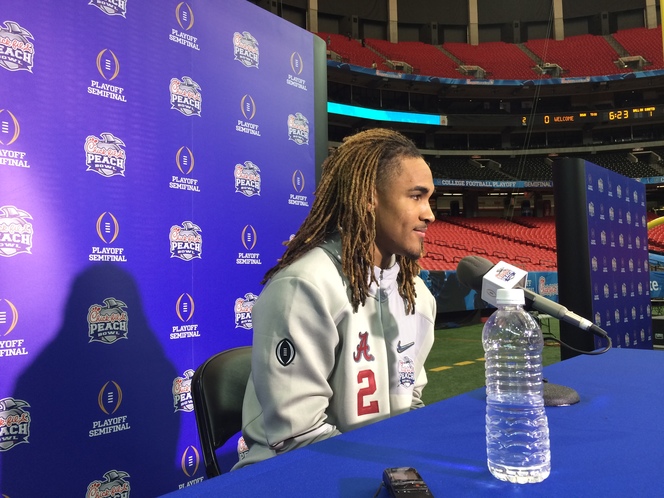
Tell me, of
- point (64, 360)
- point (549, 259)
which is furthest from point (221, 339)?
point (549, 259)

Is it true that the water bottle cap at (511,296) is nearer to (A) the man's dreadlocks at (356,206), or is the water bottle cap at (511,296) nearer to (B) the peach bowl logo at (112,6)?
(A) the man's dreadlocks at (356,206)

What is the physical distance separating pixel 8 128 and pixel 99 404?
4.05 ft

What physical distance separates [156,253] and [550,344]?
6.54m

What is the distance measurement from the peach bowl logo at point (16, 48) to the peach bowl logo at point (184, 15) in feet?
2.86

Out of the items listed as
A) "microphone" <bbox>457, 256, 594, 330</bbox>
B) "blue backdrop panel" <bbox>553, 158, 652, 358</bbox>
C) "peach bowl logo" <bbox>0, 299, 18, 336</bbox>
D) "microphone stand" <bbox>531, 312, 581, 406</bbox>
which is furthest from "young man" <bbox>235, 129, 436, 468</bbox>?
"blue backdrop panel" <bbox>553, 158, 652, 358</bbox>

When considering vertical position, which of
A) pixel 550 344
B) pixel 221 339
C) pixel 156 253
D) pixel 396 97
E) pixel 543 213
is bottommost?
pixel 550 344

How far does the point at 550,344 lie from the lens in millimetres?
7527

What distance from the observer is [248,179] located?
3.21m

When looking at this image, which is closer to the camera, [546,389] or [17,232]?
[546,389]

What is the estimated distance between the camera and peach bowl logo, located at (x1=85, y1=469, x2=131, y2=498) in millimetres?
2255

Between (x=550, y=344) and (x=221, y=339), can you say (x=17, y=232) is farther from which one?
(x=550, y=344)

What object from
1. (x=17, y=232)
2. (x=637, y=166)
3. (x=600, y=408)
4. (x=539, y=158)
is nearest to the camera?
(x=600, y=408)

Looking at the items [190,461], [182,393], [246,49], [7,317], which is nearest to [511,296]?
[7,317]

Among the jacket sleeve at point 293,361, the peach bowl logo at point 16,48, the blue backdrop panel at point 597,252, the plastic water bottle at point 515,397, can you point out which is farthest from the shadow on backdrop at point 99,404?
the blue backdrop panel at point 597,252
